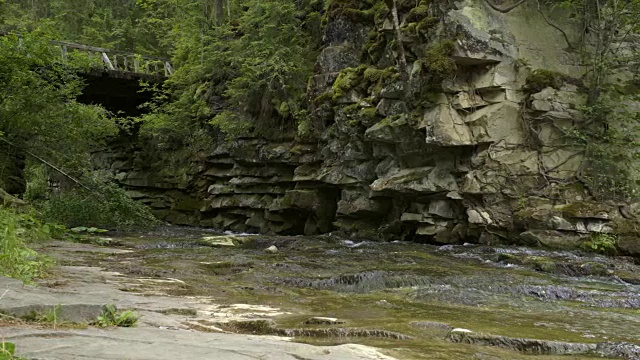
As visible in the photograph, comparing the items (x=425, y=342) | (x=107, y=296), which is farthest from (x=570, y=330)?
(x=107, y=296)

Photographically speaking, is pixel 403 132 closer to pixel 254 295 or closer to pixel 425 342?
pixel 254 295

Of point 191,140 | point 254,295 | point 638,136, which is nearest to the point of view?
point 254,295

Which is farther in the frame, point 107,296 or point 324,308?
point 324,308

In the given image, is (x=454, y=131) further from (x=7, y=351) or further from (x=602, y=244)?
(x=7, y=351)

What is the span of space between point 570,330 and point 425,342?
194 cm

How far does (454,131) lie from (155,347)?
1241 cm

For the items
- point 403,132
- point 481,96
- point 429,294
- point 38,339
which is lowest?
point 429,294

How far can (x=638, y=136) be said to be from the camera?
14.0 m

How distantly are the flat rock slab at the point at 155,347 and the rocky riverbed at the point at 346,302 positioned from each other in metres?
0.01

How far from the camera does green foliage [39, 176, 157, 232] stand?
1633cm

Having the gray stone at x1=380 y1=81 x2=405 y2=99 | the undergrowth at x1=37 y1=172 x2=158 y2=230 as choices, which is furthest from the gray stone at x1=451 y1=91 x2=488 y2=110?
the undergrowth at x1=37 y1=172 x2=158 y2=230

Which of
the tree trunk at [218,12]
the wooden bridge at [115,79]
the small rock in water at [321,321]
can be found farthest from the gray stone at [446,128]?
the tree trunk at [218,12]

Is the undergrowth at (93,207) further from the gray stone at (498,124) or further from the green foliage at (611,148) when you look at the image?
the green foliage at (611,148)

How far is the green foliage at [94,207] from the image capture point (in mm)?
16328
